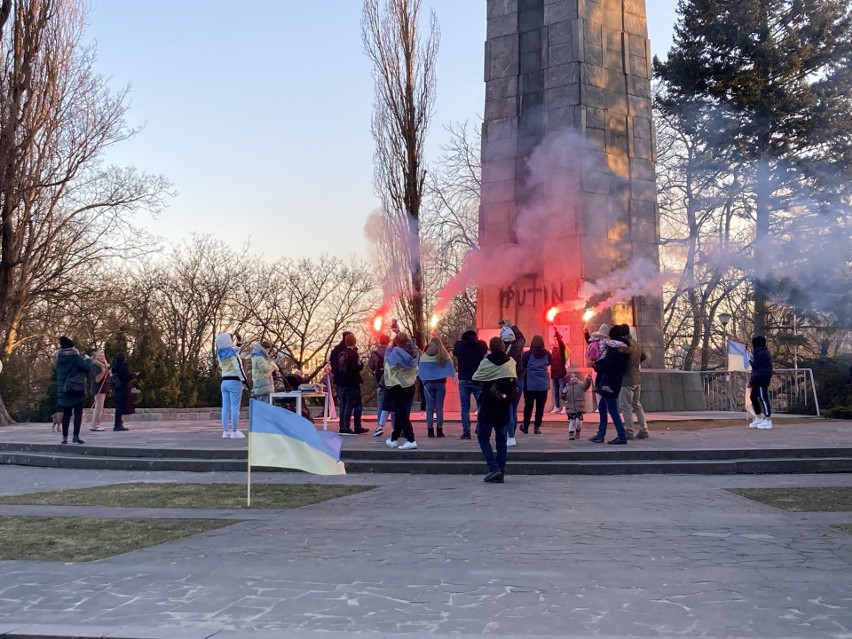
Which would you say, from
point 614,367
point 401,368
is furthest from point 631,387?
point 401,368

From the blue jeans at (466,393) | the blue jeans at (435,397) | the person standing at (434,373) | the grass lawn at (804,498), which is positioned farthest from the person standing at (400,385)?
the grass lawn at (804,498)

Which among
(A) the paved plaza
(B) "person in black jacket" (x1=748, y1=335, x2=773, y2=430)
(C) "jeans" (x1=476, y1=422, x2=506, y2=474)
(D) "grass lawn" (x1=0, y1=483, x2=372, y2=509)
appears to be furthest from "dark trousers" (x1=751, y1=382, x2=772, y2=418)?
(D) "grass lawn" (x1=0, y1=483, x2=372, y2=509)

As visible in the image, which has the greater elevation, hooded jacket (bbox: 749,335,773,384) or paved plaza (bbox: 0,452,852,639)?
hooded jacket (bbox: 749,335,773,384)

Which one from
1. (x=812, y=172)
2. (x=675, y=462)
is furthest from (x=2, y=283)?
(x=812, y=172)

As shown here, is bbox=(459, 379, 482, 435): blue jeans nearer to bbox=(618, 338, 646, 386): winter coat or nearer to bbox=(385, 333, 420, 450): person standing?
bbox=(385, 333, 420, 450): person standing

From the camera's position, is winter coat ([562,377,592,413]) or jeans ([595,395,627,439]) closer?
jeans ([595,395,627,439])

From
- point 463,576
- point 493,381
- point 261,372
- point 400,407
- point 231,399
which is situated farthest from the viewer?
point 231,399

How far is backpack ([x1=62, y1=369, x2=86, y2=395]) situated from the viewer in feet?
51.0

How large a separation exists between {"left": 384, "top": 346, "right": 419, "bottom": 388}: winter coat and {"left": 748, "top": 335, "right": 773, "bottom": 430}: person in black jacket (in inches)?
258

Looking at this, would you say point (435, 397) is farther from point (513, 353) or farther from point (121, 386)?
point (121, 386)

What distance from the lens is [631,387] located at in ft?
48.5

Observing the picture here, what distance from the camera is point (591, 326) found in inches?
862

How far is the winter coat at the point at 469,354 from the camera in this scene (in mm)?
14594

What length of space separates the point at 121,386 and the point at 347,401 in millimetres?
5716
